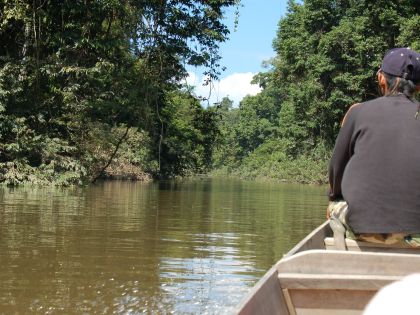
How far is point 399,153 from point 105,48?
1520 centimetres

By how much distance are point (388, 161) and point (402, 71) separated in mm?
534

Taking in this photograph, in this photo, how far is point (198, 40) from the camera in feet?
65.8

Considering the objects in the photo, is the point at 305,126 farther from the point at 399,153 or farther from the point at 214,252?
the point at 399,153

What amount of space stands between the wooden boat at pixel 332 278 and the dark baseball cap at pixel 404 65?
1.00 meters

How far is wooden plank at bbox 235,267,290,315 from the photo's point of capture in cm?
222

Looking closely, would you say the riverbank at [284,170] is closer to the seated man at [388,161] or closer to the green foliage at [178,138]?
the green foliage at [178,138]

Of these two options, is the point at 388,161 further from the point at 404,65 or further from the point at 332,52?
the point at 332,52

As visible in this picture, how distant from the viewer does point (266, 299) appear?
2.50 m

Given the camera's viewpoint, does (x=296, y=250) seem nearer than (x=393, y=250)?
No

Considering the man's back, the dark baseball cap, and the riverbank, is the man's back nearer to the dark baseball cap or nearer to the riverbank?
the dark baseball cap

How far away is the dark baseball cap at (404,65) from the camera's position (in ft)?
10.5

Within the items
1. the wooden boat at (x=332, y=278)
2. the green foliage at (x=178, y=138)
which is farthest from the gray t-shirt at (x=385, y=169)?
the green foliage at (x=178, y=138)

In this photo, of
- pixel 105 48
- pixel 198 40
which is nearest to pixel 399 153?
pixel 105 48

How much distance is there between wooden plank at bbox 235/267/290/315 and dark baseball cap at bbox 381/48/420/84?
50.2 inches
